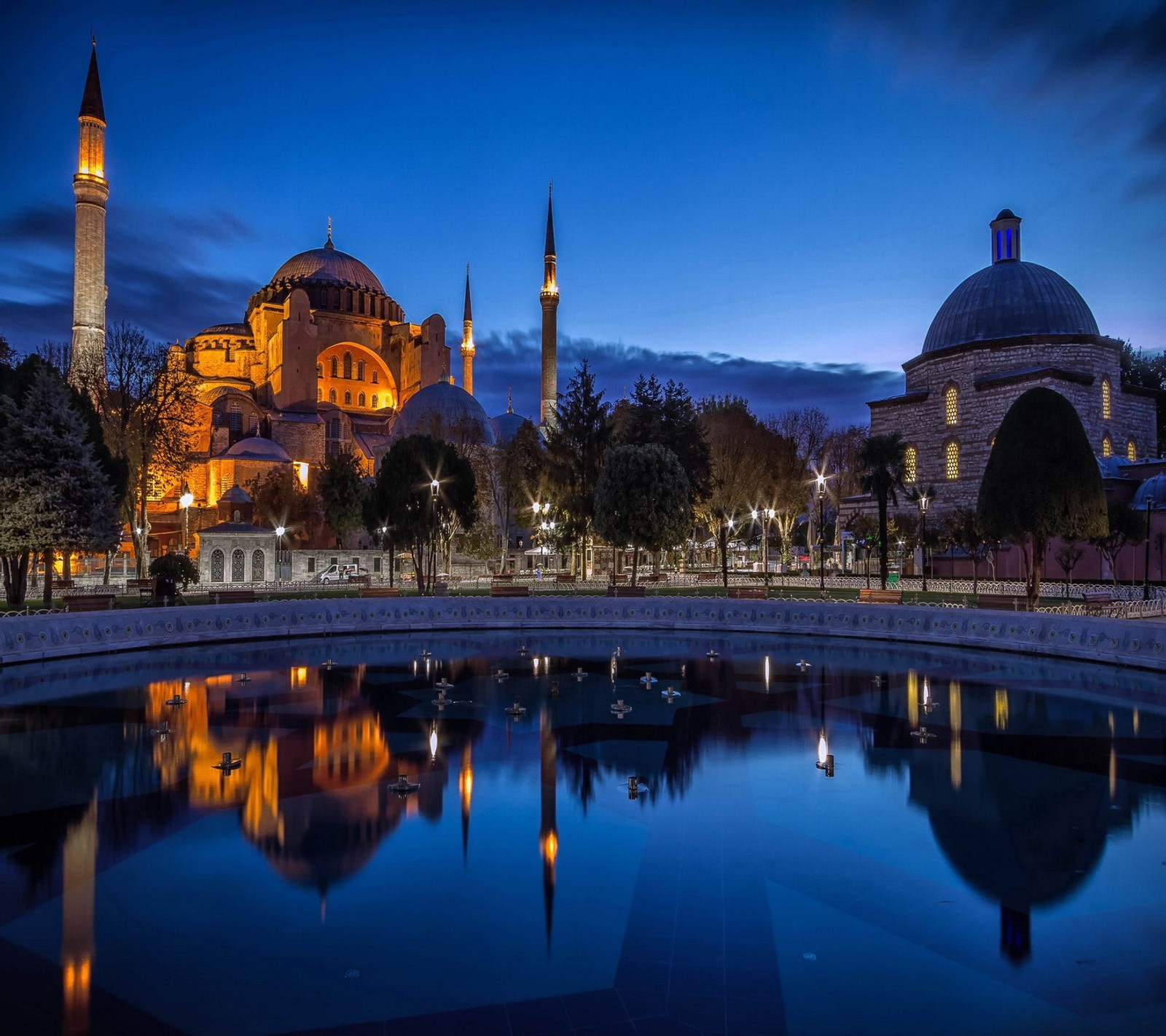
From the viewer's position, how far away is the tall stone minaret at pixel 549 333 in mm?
48756

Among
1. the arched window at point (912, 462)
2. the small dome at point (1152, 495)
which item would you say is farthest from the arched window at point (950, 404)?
the small dome at point (1152, 495)

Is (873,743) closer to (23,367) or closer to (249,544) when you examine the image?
(23,367)

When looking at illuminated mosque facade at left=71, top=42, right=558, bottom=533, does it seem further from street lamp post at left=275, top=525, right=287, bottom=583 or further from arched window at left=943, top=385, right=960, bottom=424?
arched window at left=943, top=385, right=960, bottom=424

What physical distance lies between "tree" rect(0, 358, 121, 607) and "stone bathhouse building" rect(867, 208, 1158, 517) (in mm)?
37051

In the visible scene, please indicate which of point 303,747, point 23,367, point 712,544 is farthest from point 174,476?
point 303,747

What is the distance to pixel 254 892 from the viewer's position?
16.1 feet

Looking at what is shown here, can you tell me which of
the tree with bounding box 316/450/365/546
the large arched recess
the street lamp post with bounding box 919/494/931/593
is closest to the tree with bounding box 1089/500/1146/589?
the street lamp post with bounding box 919/494/931/593

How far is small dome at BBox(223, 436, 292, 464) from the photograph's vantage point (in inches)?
1933

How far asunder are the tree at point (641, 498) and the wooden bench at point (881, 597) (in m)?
6.96

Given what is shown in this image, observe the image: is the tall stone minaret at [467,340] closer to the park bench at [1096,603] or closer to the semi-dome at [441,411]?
the semi-dome at [441,411]

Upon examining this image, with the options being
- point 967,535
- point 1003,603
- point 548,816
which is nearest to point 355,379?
point 967,535

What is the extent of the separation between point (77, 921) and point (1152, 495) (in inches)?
1345

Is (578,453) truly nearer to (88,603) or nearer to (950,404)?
(88,603)

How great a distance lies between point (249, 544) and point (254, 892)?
2508cm
